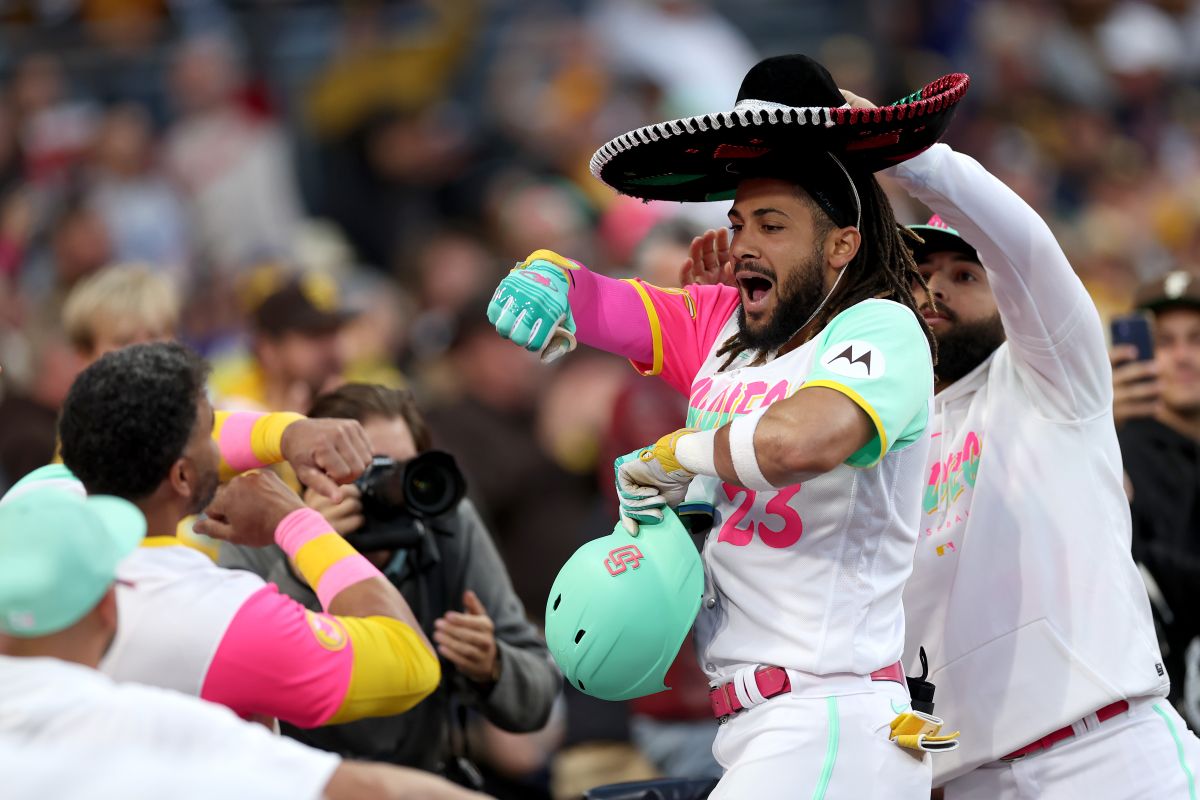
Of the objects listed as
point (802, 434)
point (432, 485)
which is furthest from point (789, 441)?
point (432, 485)

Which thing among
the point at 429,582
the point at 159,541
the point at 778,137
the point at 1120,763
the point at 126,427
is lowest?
the point at 1120,763

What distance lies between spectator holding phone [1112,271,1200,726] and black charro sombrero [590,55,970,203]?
1488 mm

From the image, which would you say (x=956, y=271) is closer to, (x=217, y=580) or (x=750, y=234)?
(x=750, y=234)

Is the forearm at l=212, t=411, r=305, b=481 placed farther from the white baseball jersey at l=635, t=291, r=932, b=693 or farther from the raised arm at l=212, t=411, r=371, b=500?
the white baseball jersey at l=635, t=291, r=932, b=693

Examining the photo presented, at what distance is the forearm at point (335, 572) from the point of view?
368 cm

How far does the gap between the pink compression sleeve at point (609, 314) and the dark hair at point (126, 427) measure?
36.1 inches

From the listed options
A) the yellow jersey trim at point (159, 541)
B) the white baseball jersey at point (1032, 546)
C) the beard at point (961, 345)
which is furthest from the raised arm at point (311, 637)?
the beard at point (961, 345)

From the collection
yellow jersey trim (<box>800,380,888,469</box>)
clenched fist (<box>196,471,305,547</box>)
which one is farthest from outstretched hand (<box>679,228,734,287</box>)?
clenched fist (<box>196,471,305,547</box>)

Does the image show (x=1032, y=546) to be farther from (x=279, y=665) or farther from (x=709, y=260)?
(x=279, y=665)

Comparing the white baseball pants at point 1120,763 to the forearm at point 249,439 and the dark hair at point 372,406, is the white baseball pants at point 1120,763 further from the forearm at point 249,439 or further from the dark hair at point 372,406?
the forearm at point 249,439

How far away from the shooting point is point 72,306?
569 cm

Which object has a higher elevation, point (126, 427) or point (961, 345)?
point (961, 345)

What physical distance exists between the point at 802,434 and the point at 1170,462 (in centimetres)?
246

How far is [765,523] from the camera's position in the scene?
351 centimetres
